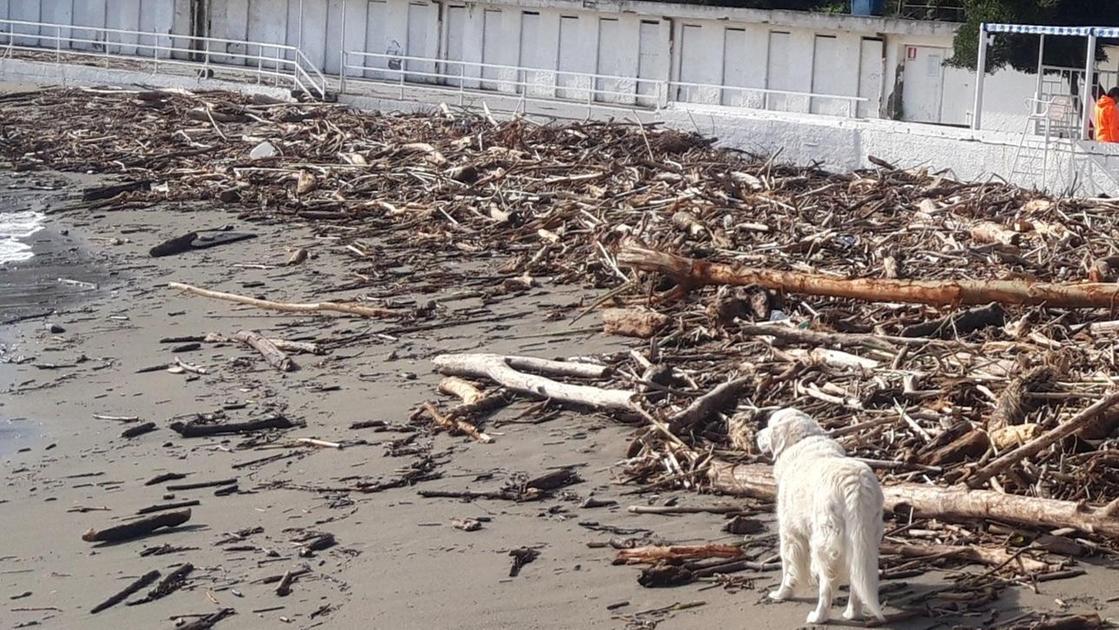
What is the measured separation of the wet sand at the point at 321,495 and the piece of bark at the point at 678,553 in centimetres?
8

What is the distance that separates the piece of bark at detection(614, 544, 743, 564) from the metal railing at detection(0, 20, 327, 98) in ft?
79.3

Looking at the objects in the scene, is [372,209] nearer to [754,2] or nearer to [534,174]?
[534,174]

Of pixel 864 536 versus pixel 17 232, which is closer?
pixel 864 536

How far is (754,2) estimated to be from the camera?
35312 mm

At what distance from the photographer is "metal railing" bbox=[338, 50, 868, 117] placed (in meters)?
30.9

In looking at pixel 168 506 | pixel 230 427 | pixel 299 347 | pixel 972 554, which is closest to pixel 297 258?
pixel 299 347

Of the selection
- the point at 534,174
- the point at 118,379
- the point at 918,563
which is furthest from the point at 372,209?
the point at 918,563

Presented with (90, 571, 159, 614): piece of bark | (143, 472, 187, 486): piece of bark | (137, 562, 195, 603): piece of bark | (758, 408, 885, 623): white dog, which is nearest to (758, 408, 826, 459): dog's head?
(758, 408, 885, 623): white dog

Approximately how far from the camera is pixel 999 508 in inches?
301

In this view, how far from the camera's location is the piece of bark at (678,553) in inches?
303

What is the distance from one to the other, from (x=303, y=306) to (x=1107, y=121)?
10.7 meters

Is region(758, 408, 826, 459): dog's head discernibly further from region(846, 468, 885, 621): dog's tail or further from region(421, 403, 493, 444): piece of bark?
region(421, 403, 493, 444): piece of bark

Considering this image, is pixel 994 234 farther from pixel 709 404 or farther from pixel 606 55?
pixel 606 55

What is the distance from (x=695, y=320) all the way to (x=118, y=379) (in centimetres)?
484
